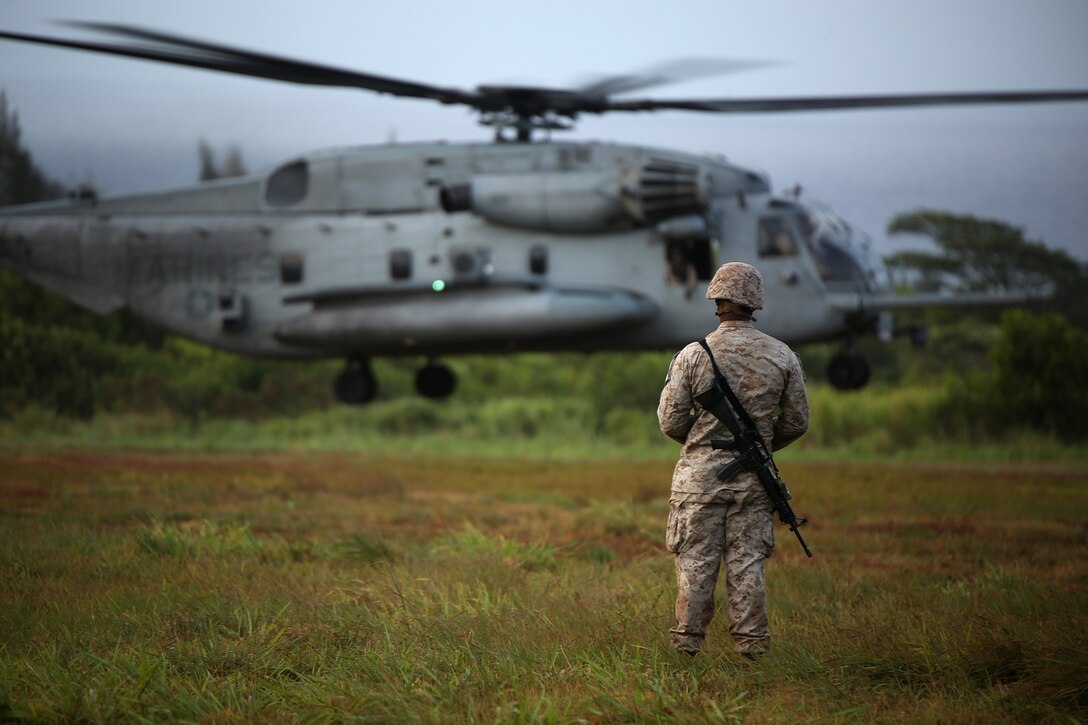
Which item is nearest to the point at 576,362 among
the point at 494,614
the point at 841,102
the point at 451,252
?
the point at 451,252

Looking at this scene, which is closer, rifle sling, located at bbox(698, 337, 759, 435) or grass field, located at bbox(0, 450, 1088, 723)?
grass field, located at bbox(0, 450, 1088, 723)

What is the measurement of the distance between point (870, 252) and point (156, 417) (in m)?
14.0

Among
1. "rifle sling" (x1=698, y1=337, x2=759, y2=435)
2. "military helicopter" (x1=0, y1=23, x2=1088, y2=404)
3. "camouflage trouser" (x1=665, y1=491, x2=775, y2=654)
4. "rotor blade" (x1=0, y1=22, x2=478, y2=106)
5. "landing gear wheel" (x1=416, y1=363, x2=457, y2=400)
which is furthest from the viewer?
"landing gear wheel" (x1=416, y1=363, x2=457, y2=400)

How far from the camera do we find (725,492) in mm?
5465

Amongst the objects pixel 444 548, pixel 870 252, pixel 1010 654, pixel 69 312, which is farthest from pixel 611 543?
pixel 69 312

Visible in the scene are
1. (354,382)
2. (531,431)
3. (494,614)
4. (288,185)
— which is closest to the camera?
(494,614)

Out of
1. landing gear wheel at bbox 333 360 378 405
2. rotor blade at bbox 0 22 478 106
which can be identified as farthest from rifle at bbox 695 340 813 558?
landing gear wheel at bbox 333 360 378 405

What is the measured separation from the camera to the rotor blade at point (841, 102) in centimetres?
1244

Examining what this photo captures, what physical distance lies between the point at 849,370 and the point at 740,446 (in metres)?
10.7

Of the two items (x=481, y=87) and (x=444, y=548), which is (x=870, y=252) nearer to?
(x=481, y=87)

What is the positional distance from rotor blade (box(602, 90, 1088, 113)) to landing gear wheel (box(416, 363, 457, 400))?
5127mm

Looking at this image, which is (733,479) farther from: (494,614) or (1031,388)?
(1031,388)

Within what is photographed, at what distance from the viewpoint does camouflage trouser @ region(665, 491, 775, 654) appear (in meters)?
5.42

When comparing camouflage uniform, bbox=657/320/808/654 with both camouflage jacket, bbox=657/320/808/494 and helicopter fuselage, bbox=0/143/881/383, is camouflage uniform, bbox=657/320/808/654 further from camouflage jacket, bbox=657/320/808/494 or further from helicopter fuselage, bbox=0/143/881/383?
helicopter fuselage, bbox=0/143/881/383
